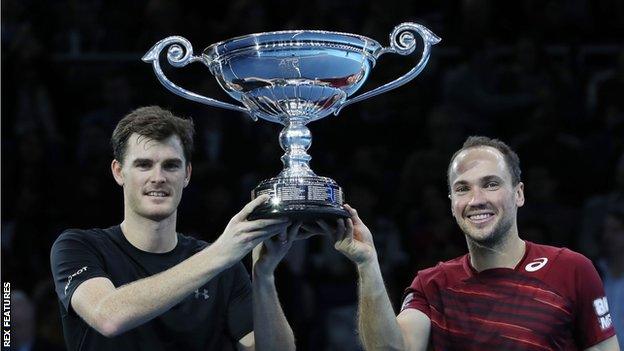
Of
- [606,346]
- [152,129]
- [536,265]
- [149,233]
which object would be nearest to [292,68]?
[152,129]

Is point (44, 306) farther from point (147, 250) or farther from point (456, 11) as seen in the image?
point (456, 11)

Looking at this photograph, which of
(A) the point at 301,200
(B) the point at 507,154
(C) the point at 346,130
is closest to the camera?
(A) the point at 301,200

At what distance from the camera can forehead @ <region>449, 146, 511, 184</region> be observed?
4.29 m

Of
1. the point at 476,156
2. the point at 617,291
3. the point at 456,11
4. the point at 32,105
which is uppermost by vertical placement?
the point at 456,11

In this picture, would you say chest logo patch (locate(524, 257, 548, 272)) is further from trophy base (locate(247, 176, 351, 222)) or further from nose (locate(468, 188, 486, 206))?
trophy base (locate(247, 176, 351, 222))

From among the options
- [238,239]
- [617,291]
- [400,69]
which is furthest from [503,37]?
[238,239]

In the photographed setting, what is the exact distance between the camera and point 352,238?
405 centimetres

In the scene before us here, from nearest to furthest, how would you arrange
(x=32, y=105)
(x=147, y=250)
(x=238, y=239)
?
(x=238, y=239) < (x=147, y=250) < (x=32, y=105)

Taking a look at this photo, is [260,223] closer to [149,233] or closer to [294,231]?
[294,231]

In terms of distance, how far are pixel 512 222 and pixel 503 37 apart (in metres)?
5.05

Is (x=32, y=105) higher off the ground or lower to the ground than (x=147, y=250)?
higher

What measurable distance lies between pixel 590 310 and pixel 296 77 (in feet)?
4.14

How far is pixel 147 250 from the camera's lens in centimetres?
415

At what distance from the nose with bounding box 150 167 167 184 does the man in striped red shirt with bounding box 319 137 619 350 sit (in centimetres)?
59
